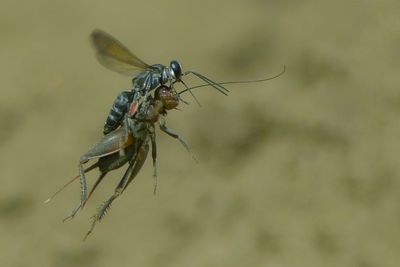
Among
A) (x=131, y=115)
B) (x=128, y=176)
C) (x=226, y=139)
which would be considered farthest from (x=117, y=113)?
(x=226, y=139)

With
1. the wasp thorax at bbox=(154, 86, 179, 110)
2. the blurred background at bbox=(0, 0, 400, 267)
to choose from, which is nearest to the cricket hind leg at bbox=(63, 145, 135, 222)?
the wasp thorax at bbox=(154, 86, 179, 110)

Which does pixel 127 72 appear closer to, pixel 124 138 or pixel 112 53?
pixel 112 53

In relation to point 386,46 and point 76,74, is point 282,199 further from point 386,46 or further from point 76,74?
point 76,74

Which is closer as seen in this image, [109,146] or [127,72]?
[109,146]

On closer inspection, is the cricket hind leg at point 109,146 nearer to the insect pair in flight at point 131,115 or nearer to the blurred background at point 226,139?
the insect pair in flight at point 131,115

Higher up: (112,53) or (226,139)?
(112,53)

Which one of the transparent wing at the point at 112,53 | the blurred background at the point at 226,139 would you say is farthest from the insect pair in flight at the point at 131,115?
the blurred background at the point at 226,139

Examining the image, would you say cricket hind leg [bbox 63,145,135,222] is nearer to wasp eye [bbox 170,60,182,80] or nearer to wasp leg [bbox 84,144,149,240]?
wasp leg [bbox 84,144,149,240]
